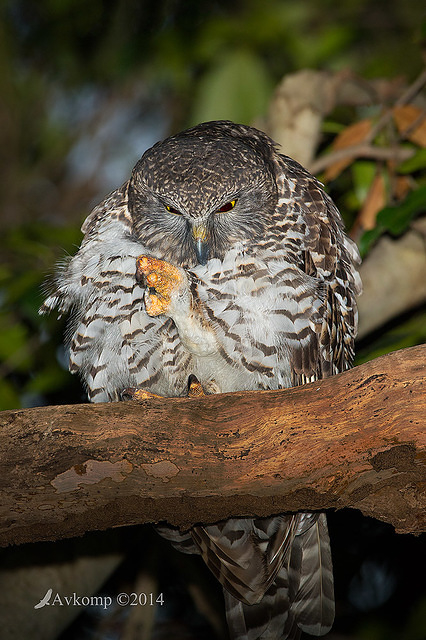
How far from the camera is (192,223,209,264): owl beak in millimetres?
3771

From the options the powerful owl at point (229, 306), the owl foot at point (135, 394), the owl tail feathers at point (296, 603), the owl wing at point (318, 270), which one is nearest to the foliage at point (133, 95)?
the owl wing at point (318, 270)

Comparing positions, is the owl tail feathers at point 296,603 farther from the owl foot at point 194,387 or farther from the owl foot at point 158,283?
the owl foot at point 158,283

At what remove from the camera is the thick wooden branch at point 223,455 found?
2.62 m

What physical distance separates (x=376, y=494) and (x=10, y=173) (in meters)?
7.86

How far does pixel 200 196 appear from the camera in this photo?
382cm

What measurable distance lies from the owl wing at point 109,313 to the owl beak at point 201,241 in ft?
1.14

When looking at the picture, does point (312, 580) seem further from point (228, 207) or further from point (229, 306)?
point (228, 207)

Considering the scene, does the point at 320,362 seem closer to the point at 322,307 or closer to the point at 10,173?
the point at 322,307

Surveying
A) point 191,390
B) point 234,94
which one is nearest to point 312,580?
point 191,390

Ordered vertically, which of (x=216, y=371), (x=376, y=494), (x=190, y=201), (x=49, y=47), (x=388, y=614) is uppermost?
(x=49, y=47)

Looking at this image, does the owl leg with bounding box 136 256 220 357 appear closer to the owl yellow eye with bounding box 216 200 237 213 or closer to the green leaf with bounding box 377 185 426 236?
the owl yellow eye with bounding box 216 200 237 213

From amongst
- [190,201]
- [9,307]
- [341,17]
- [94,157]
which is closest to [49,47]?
[94,157]

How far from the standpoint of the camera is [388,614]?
5.30 meters

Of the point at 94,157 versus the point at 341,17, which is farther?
the point at 94,157
